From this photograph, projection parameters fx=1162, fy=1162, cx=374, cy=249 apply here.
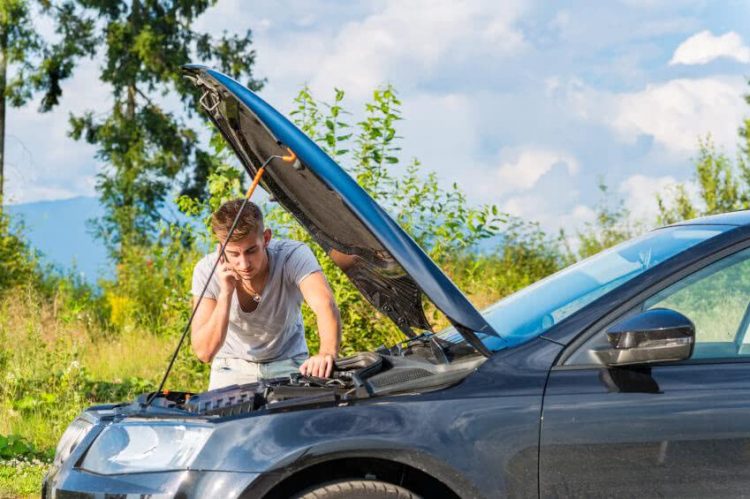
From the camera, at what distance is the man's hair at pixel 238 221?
5.05 metres

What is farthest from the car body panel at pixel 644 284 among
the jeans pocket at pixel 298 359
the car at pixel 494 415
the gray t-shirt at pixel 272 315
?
the jeans pocket at pixel 298 359

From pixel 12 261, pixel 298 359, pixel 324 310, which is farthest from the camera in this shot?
pixel 12 261

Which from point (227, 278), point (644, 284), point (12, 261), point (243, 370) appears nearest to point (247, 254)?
point (227, 278)

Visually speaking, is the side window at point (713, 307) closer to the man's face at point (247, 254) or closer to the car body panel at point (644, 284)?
the car body panel at point (644, 284)

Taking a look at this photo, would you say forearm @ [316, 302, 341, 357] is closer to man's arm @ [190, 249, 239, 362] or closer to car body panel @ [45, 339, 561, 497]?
man's arm @ [190, 249, 239, 362]

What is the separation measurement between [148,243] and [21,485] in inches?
828

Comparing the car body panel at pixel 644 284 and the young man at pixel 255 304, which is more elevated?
the young man at pixel 255 304

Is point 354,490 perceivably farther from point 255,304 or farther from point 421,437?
point 255,304

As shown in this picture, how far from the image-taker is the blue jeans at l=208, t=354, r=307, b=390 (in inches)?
214

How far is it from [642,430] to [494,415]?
0.44 m

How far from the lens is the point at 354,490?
343cm

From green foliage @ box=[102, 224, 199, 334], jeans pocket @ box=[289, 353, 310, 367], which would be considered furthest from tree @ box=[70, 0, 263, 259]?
jeans pocket @ box=[289, 353, 310, 367]

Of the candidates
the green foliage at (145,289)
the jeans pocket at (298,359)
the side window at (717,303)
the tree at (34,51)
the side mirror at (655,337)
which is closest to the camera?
the side mirror at (655,337)

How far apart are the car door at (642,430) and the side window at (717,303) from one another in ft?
0.62
